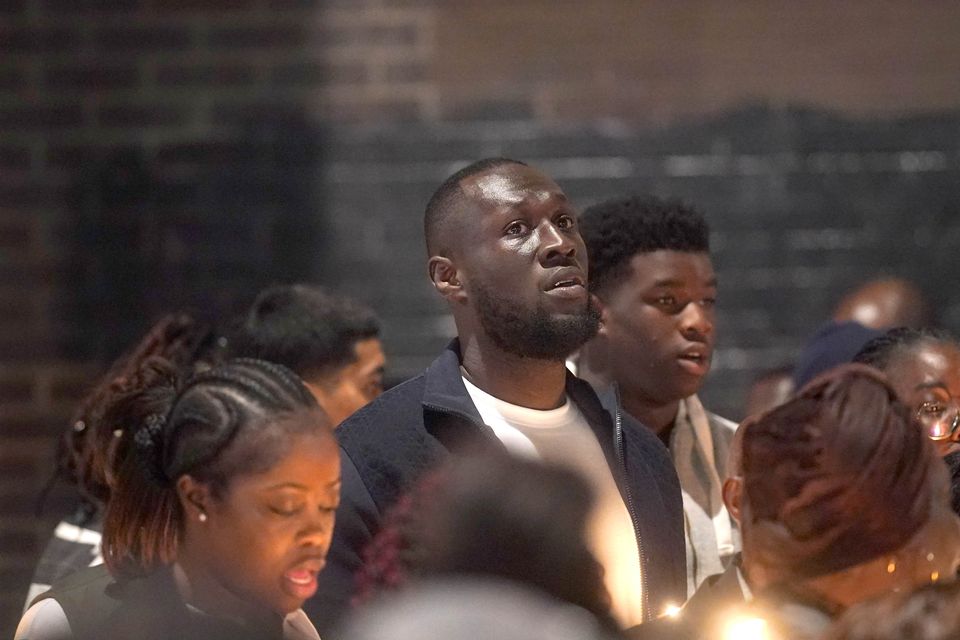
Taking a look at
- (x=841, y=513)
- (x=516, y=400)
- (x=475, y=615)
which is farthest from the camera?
(x=516, y=400)

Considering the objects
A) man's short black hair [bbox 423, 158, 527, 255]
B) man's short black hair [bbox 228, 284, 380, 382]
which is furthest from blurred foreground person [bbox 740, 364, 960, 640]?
man's short black hair [bbox 228, 284, 380, 382]

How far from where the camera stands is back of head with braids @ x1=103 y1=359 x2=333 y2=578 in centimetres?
287

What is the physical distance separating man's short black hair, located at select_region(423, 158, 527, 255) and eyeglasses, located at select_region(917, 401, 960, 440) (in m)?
1.16

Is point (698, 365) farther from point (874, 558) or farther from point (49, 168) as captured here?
point (49, 168)

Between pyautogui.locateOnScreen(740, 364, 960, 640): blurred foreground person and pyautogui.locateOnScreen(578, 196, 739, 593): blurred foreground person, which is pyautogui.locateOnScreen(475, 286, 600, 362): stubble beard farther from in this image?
pyautogui.locateOnScreen(740, 364, 960, 640): blurred foreground person

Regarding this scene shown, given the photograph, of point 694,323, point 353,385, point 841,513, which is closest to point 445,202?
point 694,323

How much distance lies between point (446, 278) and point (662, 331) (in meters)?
0.74

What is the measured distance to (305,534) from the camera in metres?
2.84

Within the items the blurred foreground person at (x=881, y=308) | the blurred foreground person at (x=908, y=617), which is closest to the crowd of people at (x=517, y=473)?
the blurred foreground person at (x=908, y=617)

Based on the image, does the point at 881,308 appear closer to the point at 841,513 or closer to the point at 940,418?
the point at 940,418

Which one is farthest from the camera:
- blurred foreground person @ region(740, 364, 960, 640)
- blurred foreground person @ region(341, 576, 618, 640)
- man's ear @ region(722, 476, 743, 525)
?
man's ear @ region(722, 476, 743, 525)

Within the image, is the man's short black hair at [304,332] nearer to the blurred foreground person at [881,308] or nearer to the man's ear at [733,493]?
the blurred foreground person at [881,308]

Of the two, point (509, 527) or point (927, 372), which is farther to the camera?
point (927, 372)

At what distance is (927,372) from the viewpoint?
4.07 metres
